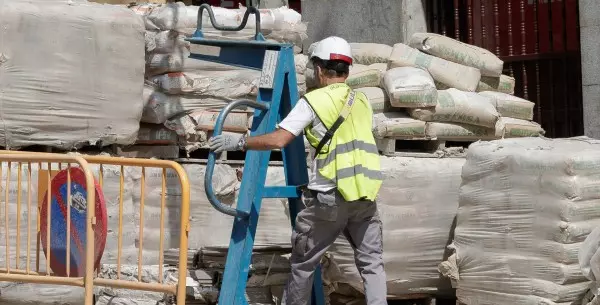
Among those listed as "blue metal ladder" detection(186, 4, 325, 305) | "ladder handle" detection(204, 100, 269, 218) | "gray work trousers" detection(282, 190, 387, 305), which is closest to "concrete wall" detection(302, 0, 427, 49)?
"blue metal ladder" detection(186, 4, 325, 305)

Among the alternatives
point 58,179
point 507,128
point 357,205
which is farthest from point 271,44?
point 507,128

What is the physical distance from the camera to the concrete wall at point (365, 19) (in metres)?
11.1

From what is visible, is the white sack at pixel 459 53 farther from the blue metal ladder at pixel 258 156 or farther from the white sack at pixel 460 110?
the blue metal ladder at pixel 258 156

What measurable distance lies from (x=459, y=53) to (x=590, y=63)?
1412 millimetres

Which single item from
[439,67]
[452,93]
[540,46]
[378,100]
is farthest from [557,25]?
[378,100]

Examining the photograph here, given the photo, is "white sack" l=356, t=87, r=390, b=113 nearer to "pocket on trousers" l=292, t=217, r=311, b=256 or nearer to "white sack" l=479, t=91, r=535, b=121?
"white sack" l=479, t=91, r=535, b=121

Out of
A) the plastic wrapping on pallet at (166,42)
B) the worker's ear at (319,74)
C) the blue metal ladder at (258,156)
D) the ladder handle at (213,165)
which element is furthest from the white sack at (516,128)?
the ladder handle at (213,165)

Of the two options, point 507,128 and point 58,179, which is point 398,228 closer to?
point 507,128

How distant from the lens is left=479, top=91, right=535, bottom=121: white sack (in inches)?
342

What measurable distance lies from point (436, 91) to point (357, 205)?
A: 65.6 inches

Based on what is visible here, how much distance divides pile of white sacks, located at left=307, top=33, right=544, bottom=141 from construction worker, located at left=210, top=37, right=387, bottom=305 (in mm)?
1211

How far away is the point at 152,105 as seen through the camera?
8008mm

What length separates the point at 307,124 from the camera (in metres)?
6.66

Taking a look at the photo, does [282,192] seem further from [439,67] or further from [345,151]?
[439,67]
